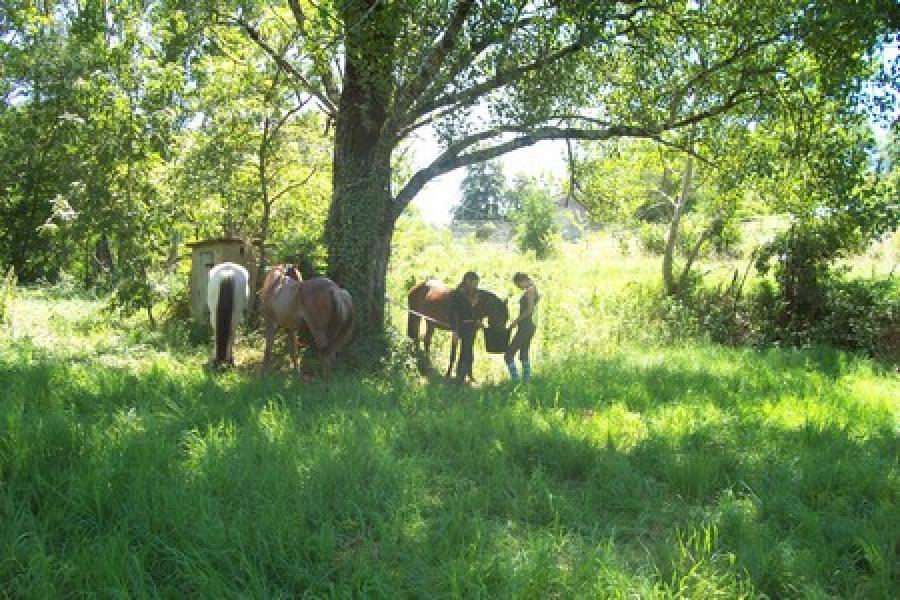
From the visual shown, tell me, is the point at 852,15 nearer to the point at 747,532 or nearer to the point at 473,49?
the point at 473,49

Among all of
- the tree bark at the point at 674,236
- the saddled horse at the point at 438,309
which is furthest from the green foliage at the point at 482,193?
the saddled horse at the point at 438,309

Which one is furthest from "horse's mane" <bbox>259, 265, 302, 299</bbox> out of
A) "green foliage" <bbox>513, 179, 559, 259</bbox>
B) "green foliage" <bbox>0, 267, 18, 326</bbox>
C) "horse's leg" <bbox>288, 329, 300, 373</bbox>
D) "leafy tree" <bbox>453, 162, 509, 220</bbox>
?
"leafy tree" <bbox>453, 162, 509, 220</bbox>

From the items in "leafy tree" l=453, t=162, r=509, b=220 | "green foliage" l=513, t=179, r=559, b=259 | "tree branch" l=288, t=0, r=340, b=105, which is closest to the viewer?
"tree branch" l=288, t=0, r=340, b=105

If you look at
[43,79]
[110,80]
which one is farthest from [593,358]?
[43,79]

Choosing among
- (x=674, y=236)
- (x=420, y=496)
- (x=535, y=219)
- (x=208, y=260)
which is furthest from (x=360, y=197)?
(x=535, y=219)

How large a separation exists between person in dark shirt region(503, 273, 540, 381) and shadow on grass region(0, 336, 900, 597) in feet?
7.22

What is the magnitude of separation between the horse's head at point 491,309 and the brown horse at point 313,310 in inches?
70.5

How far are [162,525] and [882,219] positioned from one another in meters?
10.6

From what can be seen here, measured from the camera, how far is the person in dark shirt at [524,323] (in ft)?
31.1

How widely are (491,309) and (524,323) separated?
50 cm

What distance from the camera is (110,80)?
554 inches

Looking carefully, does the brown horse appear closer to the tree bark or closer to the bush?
the bush

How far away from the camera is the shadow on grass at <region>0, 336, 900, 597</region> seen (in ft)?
12.3

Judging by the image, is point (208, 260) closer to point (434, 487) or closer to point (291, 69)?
point (291, 69)
